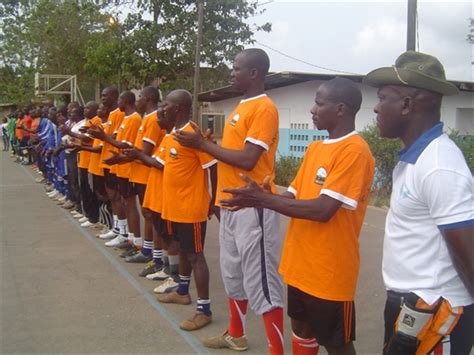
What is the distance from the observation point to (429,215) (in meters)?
1.97

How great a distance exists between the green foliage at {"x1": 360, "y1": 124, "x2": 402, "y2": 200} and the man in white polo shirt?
7813 millimetres

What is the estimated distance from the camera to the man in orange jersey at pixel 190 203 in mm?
4383

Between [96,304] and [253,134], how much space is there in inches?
101

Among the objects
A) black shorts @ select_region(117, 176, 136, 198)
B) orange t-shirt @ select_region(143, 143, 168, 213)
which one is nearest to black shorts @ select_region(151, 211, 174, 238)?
orange t-shirt @ select_region(143, 143, 168, 213)

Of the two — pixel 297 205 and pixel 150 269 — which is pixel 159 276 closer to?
pixel 150 269

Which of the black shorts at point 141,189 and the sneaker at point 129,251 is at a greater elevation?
the black shorts at point 141,189

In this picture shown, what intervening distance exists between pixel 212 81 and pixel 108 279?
476 inches

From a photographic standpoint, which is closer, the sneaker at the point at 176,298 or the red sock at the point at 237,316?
the red sock at the point at 237,316

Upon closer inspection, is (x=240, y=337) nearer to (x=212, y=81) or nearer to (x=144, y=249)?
(x=144, y=249)

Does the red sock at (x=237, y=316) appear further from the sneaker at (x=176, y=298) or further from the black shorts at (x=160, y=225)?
the black shorts at (x=160, y=225)

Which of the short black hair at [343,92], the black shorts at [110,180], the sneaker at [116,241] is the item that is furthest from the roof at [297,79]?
the short black hair at [343,92]

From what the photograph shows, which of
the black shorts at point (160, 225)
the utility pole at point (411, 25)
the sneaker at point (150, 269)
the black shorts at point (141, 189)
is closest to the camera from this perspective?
the black shorts at point (160, 225)

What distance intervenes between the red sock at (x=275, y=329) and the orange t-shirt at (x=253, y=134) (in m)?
0.81

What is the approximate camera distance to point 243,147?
3447mm
